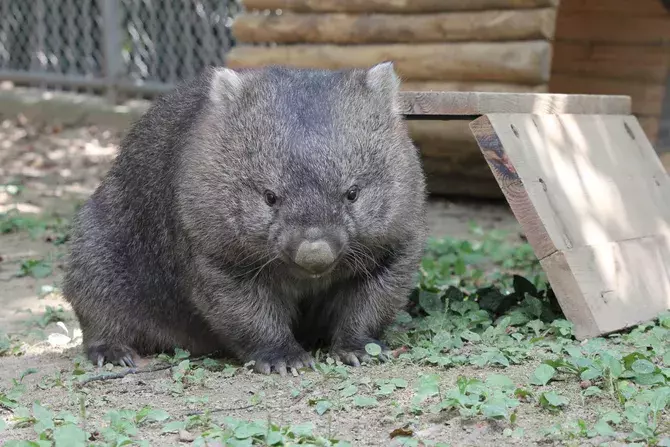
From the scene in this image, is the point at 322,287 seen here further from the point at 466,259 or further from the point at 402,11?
the point at 402,11

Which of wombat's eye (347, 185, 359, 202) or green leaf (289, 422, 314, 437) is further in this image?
wombat's eye (347, 185, 359, 202)

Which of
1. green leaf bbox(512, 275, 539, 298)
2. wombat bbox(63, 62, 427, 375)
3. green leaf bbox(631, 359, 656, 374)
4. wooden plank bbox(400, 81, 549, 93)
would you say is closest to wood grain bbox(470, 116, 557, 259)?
wombat bbox(63, 62, 427, 375)

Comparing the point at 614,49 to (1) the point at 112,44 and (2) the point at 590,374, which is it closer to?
(2) the point at 590,374

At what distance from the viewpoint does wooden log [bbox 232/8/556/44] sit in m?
6.24

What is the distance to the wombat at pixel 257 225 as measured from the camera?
3.38 meters

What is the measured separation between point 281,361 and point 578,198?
1.43m

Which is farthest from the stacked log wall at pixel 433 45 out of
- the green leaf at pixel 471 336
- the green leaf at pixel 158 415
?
the green leaf at pixel 158 415

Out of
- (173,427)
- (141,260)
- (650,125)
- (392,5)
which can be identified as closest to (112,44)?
(392,5)

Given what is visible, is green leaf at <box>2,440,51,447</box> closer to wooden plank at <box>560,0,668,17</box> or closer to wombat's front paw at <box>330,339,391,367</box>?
wombat's front paw at <box>330,339,391,367</box>

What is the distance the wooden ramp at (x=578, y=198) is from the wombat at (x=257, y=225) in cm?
35

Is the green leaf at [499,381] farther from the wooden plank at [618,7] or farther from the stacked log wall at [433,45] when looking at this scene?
the wooden plank at [618,7]

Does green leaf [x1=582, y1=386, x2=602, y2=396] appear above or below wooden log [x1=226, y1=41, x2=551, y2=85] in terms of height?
below

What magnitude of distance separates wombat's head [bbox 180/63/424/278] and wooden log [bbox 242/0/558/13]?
9.05ft

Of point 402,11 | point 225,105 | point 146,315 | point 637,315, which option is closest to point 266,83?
point 225,105
